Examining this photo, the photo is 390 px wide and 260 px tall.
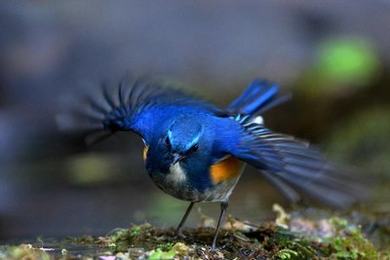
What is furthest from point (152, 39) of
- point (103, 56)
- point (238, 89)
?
point (238, 89)

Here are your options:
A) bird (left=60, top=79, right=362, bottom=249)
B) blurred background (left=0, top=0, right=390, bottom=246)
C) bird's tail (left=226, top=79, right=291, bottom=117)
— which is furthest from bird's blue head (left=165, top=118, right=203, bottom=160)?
blurred background (left=0, top=0, right=390, bottom=246)

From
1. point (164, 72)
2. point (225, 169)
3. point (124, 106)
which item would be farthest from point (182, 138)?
point (164, 72)

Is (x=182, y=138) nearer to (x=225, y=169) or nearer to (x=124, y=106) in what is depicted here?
(x=225, y=169)

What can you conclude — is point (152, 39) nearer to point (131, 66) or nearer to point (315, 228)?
point (131, 66)

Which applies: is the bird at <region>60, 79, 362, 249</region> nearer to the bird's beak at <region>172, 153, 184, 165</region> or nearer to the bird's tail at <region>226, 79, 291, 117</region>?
the bird's beak at <region>172, 153, 184, 165</region>

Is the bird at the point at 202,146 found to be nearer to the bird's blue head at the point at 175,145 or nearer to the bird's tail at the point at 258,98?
the bird's blue head at the point at 175,145
